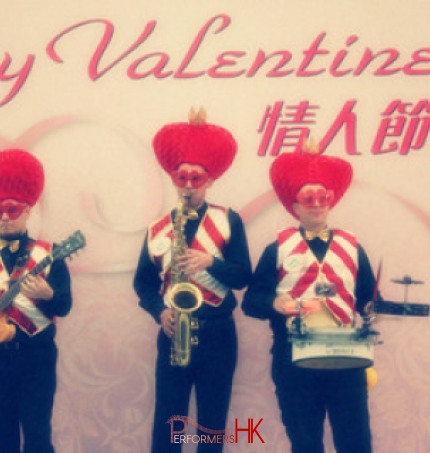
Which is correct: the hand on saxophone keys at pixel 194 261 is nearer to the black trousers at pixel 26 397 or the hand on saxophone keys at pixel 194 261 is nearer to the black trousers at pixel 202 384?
the black trousers at pixel 202 384

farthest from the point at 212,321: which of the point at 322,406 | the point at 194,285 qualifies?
the point at 322,406

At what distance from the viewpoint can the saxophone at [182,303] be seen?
3508mm

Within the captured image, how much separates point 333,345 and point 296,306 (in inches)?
9.8

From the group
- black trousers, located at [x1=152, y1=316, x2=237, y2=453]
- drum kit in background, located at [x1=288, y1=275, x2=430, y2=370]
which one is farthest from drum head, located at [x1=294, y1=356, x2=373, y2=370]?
black trousers, located at [x1=152, y1=316, x2=237, y2=453]

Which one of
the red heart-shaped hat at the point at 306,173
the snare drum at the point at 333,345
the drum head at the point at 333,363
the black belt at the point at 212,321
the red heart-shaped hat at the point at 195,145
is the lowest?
the drum head at the point at 333,363

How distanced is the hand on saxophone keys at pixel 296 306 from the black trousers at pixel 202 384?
37 cm

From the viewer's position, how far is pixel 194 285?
3.58 m

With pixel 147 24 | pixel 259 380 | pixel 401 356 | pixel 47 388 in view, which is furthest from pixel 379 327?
pixel 147 24

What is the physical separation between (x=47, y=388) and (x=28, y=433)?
8.2 inches

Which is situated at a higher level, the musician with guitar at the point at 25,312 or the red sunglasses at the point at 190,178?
the red sunglasses at the point at 190,178

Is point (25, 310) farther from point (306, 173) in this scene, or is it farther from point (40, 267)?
point (306, 173)

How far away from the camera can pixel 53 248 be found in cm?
363

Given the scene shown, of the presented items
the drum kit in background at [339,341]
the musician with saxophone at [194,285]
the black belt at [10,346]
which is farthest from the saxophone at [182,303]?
the black belt at [10,346]

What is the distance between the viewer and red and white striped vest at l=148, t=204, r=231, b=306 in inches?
143
